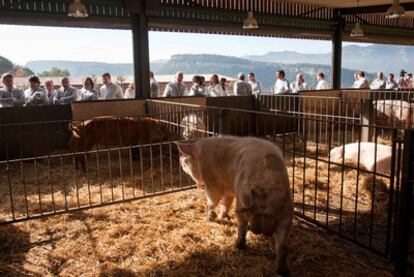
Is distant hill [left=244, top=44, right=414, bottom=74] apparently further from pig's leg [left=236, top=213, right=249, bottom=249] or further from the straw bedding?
pig's leg [left=236, top=213, right=249, bottom=249]

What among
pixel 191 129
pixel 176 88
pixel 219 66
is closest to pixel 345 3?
pixel 176 88

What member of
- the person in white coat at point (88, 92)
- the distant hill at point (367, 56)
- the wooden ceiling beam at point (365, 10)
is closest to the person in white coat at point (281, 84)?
the wooden ceiling beam at point (365, 10)

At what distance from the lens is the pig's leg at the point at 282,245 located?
318cm

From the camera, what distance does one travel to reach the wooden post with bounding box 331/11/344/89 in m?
13.9

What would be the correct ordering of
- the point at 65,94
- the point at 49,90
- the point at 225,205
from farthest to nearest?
the point at 49,90 < the point at 65,94 < the point at 225,205

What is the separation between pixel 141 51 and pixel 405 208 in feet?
25.0

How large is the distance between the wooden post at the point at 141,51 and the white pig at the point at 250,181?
18.1 ft

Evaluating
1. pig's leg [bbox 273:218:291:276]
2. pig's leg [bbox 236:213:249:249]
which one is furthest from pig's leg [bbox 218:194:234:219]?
pig's leg [bbox 273:218:291:276]

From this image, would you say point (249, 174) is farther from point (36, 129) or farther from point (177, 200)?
point (36, 129)

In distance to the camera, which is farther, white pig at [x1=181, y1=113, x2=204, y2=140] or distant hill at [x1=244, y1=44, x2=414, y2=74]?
distant hill at [x1=244, y1=44, x2=414, y2=74]

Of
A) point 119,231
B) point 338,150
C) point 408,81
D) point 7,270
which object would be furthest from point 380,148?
point 408,81

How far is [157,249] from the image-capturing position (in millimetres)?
3857

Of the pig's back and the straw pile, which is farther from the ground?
the pig's back

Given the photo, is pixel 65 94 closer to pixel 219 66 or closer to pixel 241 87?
pixel 241 87
